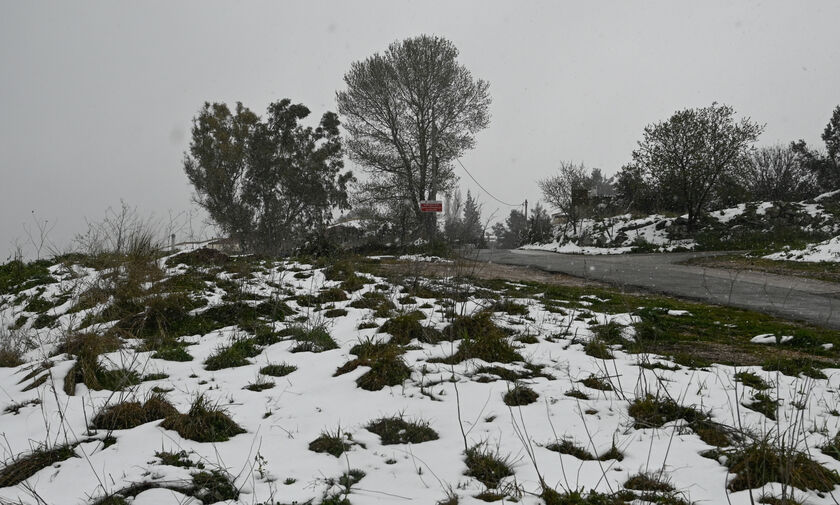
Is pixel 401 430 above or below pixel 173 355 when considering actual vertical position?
below

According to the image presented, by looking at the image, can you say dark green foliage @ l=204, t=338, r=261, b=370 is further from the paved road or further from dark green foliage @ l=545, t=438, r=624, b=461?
the paved road

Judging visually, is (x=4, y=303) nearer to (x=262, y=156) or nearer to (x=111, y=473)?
(x=111, y=473)

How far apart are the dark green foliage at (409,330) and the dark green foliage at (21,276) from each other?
743 centimetres

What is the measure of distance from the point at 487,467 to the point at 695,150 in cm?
2128

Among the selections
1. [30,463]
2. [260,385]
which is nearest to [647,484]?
[260,385]

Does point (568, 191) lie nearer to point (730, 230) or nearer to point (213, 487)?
point (730, 230)

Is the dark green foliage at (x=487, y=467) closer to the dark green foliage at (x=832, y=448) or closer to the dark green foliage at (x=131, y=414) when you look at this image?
the dark green foliage at (x=832, y=448)

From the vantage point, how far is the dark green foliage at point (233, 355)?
4164 millimetres

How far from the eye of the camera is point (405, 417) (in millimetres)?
3096

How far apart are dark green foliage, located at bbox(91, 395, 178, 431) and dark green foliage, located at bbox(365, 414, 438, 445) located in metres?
1.36

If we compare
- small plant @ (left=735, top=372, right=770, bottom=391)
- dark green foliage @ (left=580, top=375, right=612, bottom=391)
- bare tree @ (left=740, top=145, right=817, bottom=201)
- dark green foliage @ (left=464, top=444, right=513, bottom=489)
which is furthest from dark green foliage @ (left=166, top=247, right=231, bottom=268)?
bare tree @ (left=740, top=145, right=817, bottom=201)

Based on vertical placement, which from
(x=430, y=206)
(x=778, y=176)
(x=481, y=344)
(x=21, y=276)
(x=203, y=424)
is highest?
(x=778, y=176)

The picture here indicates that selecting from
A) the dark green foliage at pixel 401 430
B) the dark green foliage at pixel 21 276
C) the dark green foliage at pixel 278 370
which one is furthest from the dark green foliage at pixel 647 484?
the dark green foliage at pixel 21 276

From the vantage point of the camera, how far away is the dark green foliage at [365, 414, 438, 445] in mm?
2795
